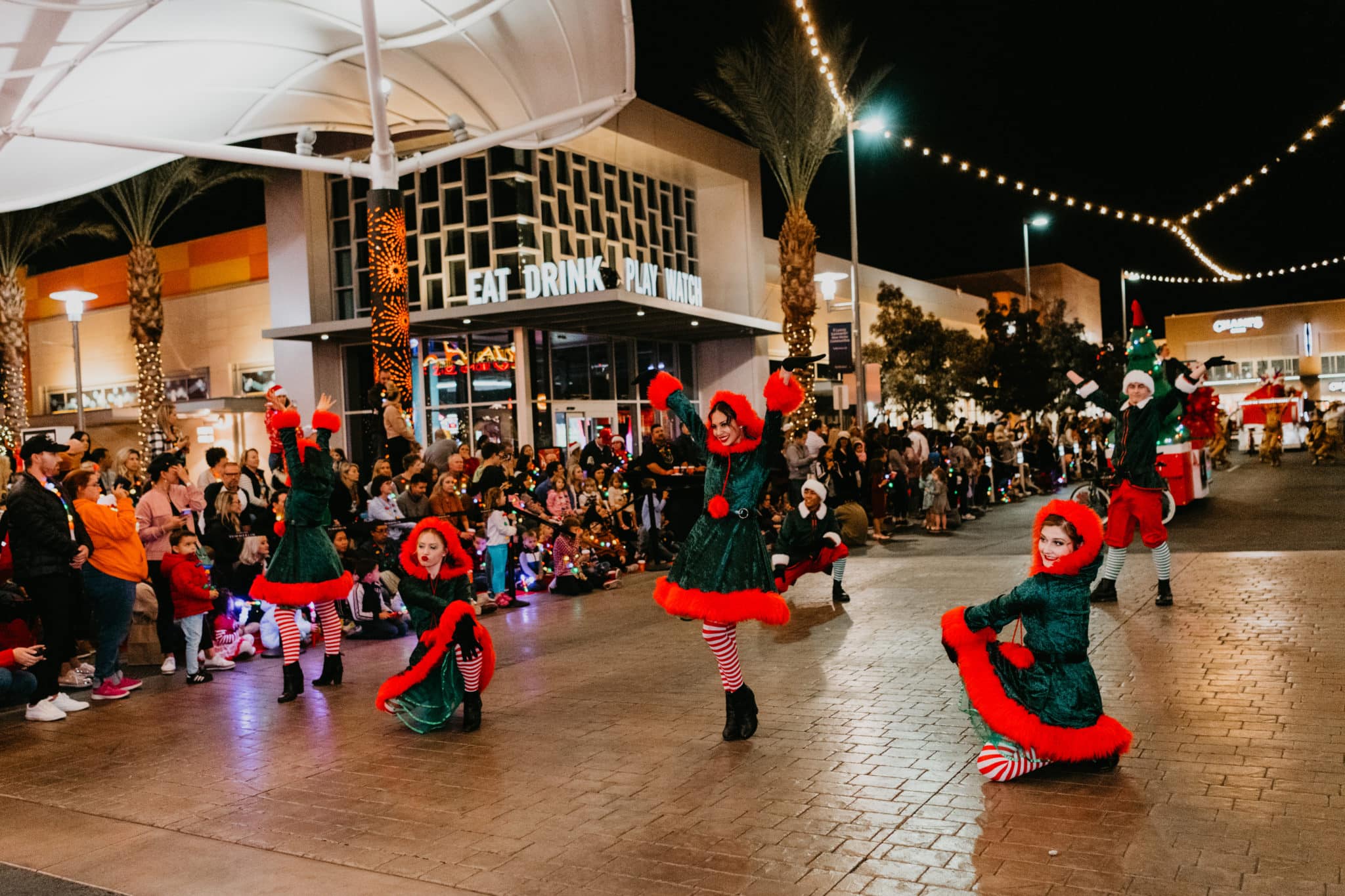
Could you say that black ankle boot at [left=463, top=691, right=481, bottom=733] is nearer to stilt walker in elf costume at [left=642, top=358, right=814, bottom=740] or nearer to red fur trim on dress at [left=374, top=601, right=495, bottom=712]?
red fur trim on dress at [left=374, top=601, right=495, bottom=712]

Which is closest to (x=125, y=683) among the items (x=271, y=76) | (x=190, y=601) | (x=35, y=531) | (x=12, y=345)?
(x=190, y=601)

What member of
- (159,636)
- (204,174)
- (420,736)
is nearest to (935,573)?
(420,736)

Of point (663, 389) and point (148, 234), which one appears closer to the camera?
point (663, 389)

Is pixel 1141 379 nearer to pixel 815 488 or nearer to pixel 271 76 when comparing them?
pixel 815 488

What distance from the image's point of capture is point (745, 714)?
6.12 m

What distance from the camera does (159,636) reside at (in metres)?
9.16

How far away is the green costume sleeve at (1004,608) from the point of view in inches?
203

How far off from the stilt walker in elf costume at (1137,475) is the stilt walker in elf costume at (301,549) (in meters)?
6.21

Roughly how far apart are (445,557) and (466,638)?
1.94 feet

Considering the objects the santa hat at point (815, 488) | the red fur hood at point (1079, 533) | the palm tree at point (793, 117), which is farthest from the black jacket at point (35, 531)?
the palm tree at point (793, 117)

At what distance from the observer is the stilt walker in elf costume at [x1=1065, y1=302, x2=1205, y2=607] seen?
9.30 metres

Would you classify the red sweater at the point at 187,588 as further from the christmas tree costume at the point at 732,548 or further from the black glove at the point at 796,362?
the black glove at the point at 796,362

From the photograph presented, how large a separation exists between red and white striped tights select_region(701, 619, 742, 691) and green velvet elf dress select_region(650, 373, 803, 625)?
6 cm

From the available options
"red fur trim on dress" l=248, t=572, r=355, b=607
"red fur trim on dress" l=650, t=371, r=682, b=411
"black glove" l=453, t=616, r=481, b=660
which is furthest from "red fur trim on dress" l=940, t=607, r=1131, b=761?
"red fur trim on dress" l=248, t=572, r=355, b=607
